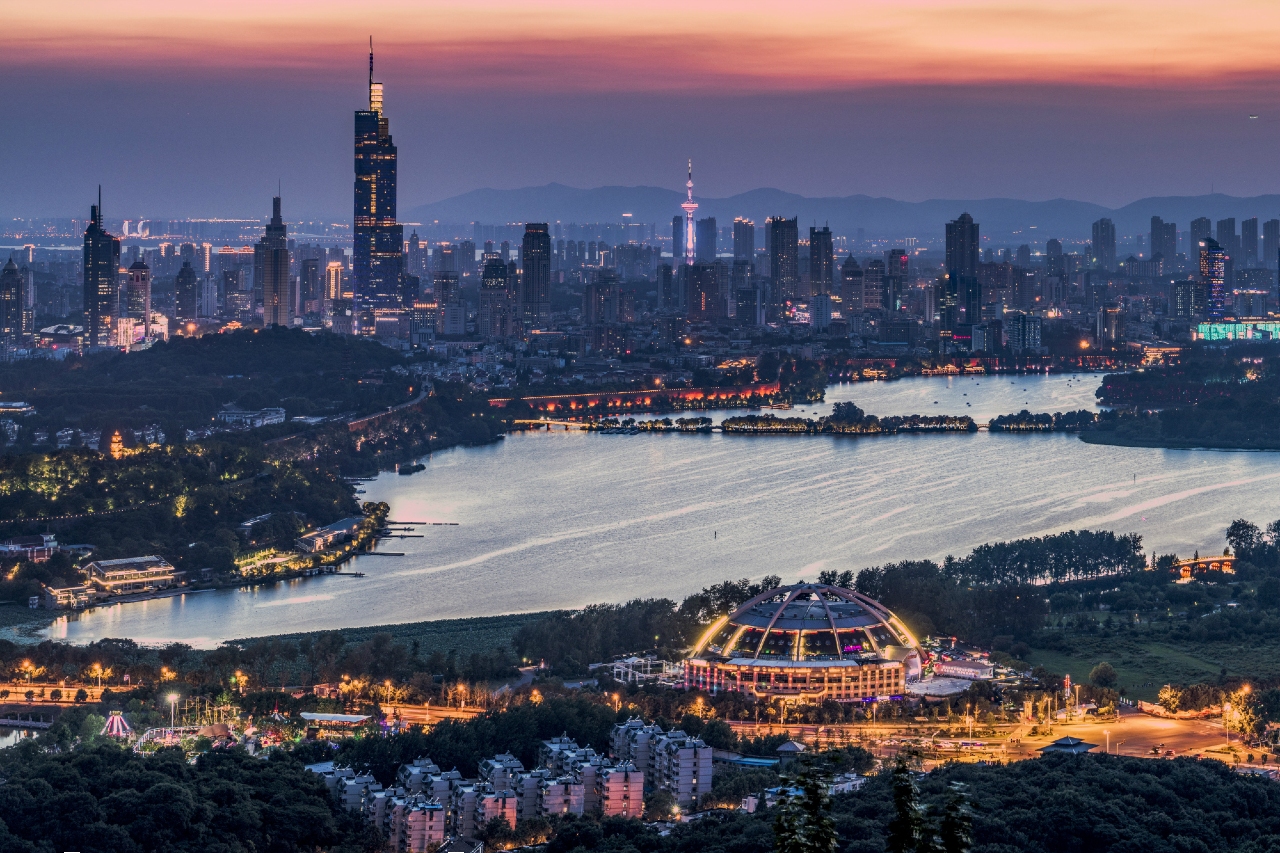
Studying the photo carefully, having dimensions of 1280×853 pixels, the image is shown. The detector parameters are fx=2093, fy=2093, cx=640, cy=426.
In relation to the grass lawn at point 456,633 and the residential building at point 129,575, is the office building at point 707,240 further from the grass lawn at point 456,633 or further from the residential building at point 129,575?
the grass lawn at point 456,633

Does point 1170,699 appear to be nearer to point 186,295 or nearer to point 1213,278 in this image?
point 186,295

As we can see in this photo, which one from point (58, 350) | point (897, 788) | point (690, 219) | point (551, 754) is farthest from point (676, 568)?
point (690, 219)

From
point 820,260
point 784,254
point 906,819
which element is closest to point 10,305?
point 784,254

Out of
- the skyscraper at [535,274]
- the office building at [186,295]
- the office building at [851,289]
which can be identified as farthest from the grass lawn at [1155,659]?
the office building at [851,289]

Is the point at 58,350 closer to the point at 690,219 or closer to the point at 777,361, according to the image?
the point at 777,361

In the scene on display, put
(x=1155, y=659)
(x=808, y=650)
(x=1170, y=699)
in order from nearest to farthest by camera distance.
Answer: (x=1170, y=699), (x=808, y=650), (x=1155, y=659)

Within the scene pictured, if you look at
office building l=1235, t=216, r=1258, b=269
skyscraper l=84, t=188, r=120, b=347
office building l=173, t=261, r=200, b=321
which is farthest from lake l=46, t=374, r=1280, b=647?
office building l=1235, t=216, r=1258, b=269

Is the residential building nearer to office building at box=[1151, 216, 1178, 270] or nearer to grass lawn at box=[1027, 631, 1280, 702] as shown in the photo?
grass lawn at box=[1027, 631, 1280, 702]
